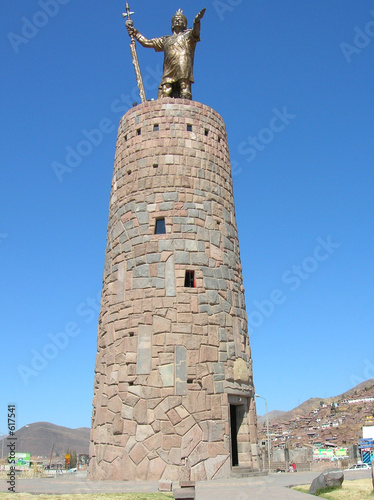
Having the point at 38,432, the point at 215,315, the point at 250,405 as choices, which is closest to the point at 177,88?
the point at 215,315

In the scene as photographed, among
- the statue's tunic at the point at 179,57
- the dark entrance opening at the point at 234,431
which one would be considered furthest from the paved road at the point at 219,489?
the statue's tunic at the point at 179,57

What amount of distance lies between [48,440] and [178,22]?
97028 mm

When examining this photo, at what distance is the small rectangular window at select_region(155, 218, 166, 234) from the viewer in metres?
13.2

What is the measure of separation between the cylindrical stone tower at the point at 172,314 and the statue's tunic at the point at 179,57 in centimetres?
182

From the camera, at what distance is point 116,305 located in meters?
12.9

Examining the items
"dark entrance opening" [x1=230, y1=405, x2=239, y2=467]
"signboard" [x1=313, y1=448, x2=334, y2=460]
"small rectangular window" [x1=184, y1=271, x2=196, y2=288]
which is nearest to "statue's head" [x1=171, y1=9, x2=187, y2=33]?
"small rectangular window" [x1=184, y1=271, x2=196, y2=288]

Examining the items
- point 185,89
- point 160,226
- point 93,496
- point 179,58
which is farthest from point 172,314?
point 179,58

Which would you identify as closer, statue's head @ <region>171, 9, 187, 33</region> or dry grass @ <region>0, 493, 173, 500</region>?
dry grass @ <region>0, 493, 173, 500</region>

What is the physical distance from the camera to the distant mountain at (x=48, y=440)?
299 ft

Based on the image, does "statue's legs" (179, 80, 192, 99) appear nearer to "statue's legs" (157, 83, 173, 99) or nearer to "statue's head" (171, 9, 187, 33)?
"statue's legs" (157, 83, 173, 99)

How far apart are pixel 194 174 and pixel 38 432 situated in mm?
100824

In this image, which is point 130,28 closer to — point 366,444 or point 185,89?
point 185,89

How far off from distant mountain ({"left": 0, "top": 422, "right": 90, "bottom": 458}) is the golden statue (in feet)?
278

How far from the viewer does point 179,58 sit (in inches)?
639
